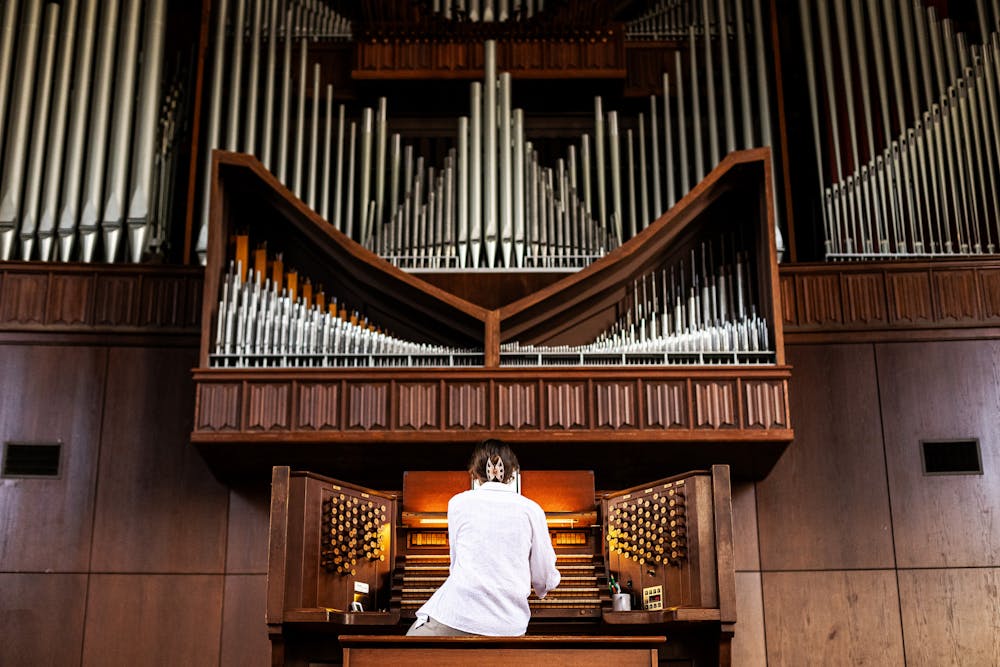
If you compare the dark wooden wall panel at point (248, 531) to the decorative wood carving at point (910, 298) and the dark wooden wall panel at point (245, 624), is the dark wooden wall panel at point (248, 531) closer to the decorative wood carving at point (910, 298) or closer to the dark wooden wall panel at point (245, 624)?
the dark wooden wall panel at point (245, 624)

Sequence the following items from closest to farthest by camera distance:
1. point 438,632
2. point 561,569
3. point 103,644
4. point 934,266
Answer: point 438,632, point 561,569, point 103,644, point 934,266

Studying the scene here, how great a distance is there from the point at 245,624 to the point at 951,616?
557 centimetres

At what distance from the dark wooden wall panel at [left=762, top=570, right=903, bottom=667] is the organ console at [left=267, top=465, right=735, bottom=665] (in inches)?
46.6

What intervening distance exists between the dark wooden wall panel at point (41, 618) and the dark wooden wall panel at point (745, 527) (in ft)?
17.2

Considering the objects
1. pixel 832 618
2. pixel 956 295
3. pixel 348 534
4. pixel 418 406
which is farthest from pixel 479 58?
pixel 832 618

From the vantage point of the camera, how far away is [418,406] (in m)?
9.61

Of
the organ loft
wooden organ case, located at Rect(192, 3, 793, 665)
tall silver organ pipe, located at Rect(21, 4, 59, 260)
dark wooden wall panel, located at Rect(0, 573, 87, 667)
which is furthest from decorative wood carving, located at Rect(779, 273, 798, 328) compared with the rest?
tall silver organ pipe, located at Rect(21, 4, 59, 260)

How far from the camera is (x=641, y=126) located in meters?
11.7

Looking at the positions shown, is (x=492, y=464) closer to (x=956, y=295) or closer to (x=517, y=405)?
(x=517, y=405)

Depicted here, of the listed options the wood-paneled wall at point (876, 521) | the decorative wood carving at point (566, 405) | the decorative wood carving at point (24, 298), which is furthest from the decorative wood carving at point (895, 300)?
the decorative wood carving at point (24, 298)

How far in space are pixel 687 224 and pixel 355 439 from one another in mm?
3199

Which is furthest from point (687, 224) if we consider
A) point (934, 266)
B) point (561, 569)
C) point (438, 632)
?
point (438, 632)

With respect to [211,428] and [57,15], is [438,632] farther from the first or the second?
[57,15]

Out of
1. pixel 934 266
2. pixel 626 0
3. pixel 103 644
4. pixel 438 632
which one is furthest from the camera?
pixel 626 0
